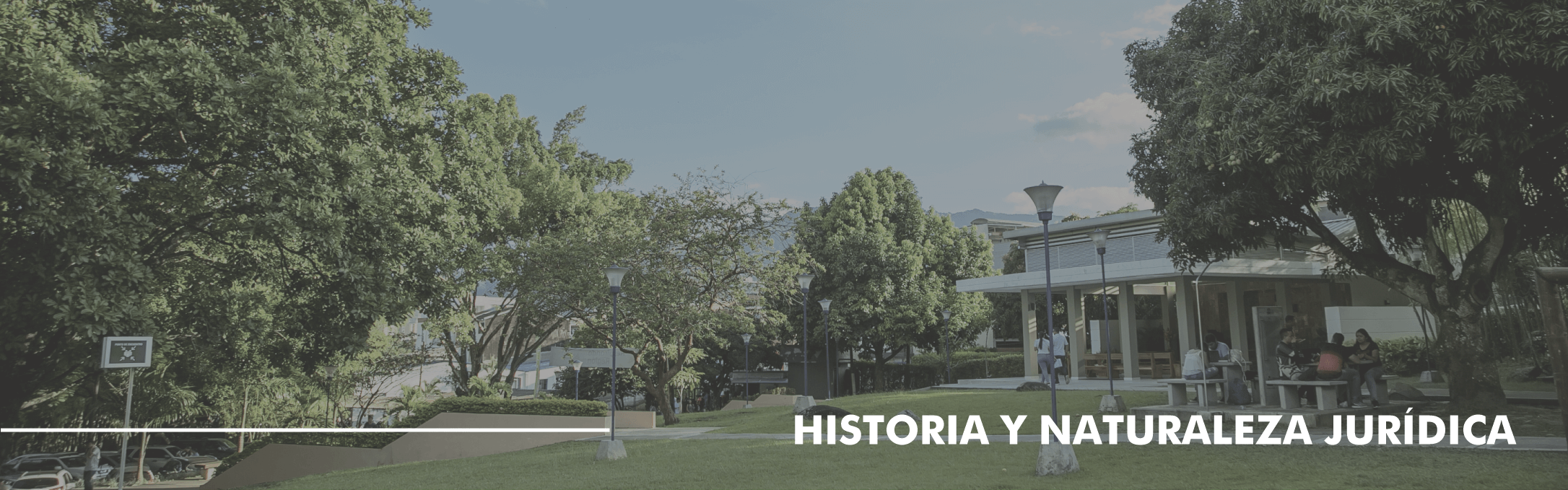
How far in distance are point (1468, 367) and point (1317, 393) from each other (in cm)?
203

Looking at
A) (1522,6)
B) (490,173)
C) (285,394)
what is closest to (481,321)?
(285,394)

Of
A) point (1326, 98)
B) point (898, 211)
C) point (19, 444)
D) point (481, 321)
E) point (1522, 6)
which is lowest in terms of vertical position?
point (19, 444)

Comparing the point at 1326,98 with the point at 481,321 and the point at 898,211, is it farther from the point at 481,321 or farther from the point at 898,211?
the point at 898,211

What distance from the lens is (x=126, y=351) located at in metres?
9.45

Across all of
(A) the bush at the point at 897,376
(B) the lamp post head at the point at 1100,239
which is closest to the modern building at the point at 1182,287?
(B) the lamp post head at the point at 1100,239

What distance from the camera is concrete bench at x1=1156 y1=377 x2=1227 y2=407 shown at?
12.8 metres

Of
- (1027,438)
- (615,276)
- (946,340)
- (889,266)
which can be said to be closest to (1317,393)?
(1027,438)

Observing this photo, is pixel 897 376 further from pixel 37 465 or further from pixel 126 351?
pixel 126 351

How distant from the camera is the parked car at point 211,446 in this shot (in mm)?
30906

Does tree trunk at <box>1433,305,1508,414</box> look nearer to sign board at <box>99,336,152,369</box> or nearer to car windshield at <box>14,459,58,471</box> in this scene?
sign board at <box>99,336,152,369</box>

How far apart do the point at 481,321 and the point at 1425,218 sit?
77.3 ft

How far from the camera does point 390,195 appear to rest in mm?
12047

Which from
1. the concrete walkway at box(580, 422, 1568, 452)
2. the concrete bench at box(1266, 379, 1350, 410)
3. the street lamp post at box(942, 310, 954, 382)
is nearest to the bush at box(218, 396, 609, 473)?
the concrete walkway at box(580, 422, 1568, 452)

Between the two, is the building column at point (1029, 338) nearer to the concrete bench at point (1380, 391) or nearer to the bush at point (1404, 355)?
the bush at point (1404, 355)
